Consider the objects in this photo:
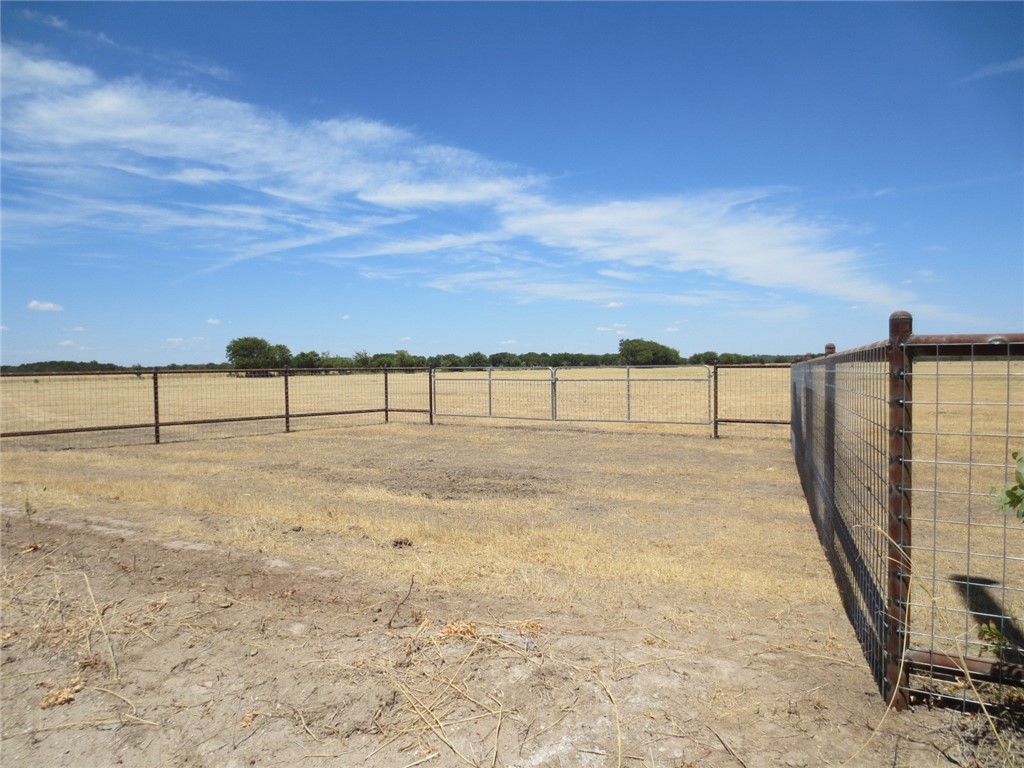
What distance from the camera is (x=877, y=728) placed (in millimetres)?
2867

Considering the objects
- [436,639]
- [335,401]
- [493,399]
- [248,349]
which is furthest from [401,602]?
[248,349]

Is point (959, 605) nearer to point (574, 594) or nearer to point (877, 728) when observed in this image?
point (877, 728)

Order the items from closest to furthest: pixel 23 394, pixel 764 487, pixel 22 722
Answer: pixel 22 722, pixel 764 487, pixel 23 394

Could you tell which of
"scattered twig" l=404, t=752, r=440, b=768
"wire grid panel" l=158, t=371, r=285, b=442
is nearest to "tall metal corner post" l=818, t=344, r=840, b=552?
"scattered twig" l=404, t=752, r=440, b=768

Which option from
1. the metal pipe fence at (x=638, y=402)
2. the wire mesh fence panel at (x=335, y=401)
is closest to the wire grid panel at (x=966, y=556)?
the metal pipe fence at (x=638, y=402)

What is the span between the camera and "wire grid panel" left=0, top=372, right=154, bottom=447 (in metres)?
14.8

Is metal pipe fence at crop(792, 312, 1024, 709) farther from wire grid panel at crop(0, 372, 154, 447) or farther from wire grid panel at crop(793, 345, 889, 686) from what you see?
wire grid panel at crop(0, 372, 154, 447)

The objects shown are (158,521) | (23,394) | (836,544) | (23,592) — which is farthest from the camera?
(23,394)

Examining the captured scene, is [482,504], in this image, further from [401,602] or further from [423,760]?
[423,760]

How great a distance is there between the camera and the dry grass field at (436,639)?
2936mm

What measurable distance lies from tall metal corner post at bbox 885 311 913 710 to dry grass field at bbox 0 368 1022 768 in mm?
268

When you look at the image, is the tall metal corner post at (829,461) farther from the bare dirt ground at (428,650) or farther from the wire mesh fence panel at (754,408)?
the wire mesh fence panel at (754,408)

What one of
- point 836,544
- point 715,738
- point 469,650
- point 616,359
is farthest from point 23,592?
point 616,359

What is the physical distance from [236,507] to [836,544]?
257 inches
